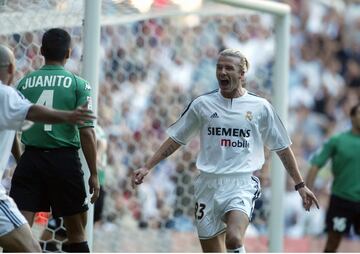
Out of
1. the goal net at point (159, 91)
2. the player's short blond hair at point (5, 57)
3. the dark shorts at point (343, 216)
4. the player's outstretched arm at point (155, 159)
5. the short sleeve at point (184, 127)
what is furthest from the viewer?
the goal net at point (159, 91)

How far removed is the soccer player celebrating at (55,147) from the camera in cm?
827

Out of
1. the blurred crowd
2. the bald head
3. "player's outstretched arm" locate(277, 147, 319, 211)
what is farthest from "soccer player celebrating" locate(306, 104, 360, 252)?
the bald head

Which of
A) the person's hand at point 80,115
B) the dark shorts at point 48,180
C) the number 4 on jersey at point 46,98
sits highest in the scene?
the number 4 on jersey at point 46,98

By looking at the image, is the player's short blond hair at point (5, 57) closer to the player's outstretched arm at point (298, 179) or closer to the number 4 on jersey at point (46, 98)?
the number 4 on jersey at point (46, 98)

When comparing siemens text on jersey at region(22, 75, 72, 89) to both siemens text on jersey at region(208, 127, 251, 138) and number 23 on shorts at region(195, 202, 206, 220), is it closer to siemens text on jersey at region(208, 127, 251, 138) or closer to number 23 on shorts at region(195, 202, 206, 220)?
siemens text on jersey at region(208, 127, 251, 138)

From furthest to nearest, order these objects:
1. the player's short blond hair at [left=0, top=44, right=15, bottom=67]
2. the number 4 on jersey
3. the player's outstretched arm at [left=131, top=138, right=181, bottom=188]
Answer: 1. the player's outstretched arm at [left=131, top=138, right=181, bottom=188]
2. the number 4 on jersey
3. the player's short blond hair at [left=0, top=44, right=15, bottom=67]

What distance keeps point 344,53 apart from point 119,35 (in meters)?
6.09

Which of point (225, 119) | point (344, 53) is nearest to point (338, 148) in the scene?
point (225, 119)

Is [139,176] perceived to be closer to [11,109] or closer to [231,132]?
[231,132]

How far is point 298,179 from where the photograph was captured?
8.46m

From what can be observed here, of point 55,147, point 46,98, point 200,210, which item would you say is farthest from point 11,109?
point 200,210

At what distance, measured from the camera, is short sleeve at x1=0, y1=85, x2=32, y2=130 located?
674cm

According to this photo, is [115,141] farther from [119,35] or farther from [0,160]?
[0,160]

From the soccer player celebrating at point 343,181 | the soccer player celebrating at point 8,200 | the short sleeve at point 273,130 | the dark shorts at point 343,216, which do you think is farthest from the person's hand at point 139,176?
the dark shorts at point 343,216
